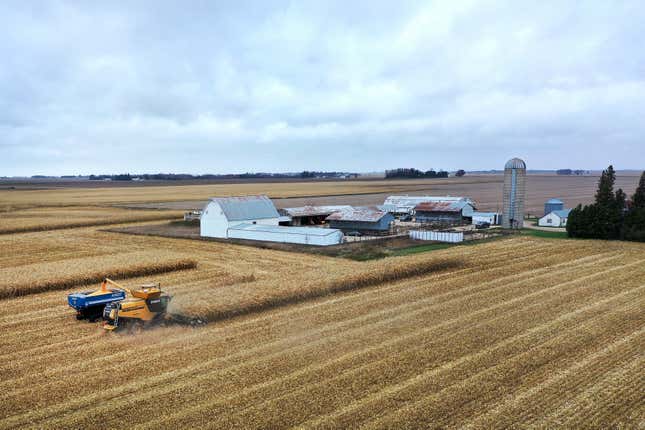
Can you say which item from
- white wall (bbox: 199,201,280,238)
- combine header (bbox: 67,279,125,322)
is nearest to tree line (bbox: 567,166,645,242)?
white wall (bbox: 199,201,280,238)

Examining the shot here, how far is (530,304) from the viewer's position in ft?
79.8

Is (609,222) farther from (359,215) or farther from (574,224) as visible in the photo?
(359,215)

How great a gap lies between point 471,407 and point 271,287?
14.9m

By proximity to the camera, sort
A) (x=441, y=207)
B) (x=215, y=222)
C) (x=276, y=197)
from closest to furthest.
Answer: (x=215, y=222) → (x=441, y=207) → (x=276, y=197)

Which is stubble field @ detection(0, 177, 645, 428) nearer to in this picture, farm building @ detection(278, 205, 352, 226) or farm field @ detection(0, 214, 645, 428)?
farm field @ detection(0, 214, 645, 428)

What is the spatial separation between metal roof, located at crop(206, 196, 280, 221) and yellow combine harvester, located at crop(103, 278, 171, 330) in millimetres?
29266

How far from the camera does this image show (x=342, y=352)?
18016mm

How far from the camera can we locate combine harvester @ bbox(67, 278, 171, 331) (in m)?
20.8

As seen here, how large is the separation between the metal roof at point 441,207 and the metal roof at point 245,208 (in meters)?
19.7

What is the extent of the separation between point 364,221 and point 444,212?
14.6 metres

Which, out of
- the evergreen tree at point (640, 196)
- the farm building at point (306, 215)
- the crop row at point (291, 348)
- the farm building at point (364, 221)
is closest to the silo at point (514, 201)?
the evergreen tree at point (640, 196)

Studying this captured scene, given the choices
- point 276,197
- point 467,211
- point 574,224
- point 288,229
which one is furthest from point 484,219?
point 276,197

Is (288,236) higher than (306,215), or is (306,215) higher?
(306,215)

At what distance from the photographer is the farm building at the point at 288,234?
45031mm
